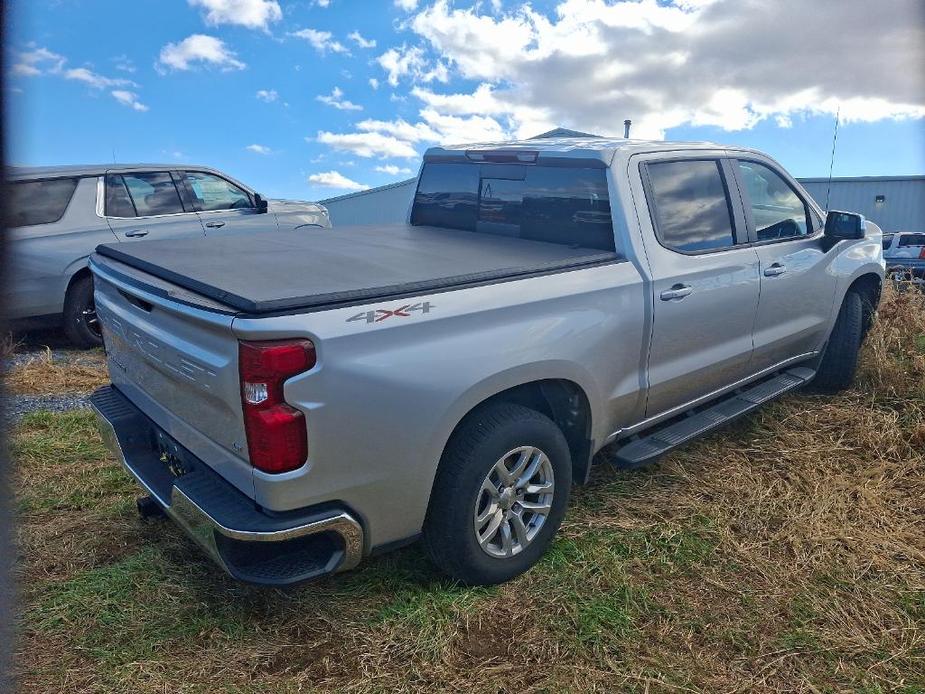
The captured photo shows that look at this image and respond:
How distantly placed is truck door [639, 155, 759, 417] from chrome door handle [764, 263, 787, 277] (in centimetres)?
13

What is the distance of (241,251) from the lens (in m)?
3.39

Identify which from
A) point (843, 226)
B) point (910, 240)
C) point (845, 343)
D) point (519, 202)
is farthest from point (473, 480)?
point (910, 240)

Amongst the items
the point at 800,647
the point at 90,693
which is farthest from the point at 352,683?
the point at 800,647

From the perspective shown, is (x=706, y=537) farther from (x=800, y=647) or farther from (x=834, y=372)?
(x=834, y=372)

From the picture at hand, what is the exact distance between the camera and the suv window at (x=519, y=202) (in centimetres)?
353

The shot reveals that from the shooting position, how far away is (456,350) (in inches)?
101

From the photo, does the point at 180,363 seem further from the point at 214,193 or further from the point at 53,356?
the point at 214,193

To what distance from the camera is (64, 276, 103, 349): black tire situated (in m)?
7.20

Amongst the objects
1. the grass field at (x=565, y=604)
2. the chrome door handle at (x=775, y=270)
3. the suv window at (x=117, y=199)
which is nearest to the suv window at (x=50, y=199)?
the suv window at (x=117, y=199)

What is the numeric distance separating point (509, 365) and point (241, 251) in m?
1.53

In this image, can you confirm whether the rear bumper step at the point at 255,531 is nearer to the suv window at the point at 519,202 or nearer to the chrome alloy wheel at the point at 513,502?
the chrome alloy wheel at the point at 513,502

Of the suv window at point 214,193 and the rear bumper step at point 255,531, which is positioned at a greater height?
the suv window at point 214,193

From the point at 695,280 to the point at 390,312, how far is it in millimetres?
1923

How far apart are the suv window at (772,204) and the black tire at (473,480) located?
89.2 inches
